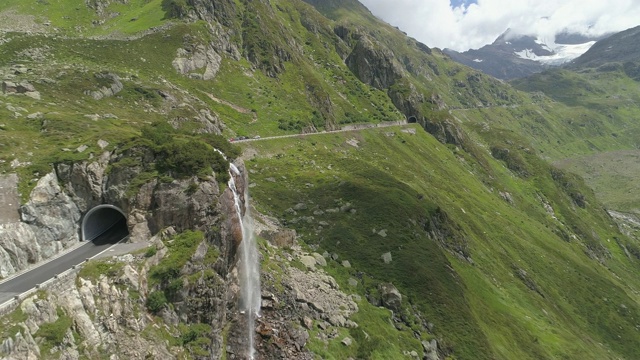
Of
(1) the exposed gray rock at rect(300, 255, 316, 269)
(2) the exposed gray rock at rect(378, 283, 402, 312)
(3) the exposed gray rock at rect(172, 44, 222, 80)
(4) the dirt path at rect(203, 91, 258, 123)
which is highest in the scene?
(3) the exposed gray rock at rect(172, 44, 222, 80)

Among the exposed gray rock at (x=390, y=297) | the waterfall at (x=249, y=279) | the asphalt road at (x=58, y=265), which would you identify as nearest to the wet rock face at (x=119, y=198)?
the asphalt road at (x=58, y=265)

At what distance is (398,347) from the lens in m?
51.5

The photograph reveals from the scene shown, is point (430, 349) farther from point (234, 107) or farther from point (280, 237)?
point (234, 107)

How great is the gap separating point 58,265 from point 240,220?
1896cm

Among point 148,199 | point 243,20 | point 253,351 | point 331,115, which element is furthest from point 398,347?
point 243,20

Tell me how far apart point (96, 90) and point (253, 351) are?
65.9 m

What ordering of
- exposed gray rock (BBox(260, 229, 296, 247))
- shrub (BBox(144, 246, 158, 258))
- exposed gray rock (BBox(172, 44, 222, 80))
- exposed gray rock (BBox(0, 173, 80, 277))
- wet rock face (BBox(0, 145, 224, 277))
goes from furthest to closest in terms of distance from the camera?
1. exposed gray rock (BBox(172, 44, 222, 80))
2. exposed gray rock (BBox(260, 229, 296, 247))
3. wet rock face (BBox(0, 145, 224, 277))
4. shrub (BBox(144, 246, 158, 258))
5. exposed gray rock (BBox(0, 173, 80, 277))

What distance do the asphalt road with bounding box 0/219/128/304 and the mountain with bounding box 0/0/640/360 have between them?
164 centimetres

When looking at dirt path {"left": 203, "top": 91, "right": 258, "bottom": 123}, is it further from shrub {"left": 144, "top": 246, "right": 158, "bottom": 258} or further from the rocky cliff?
shrub {"left": 144, "top": 246, "right": 158, "bottom": 258}

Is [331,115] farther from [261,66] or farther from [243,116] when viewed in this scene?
[243,116]

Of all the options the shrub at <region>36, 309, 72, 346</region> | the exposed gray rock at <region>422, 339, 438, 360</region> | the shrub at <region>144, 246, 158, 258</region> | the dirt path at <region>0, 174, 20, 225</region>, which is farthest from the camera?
the exposed gray rock at <region>422, 339, 438, 360</region>

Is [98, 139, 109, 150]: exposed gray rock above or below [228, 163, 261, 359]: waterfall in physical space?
above

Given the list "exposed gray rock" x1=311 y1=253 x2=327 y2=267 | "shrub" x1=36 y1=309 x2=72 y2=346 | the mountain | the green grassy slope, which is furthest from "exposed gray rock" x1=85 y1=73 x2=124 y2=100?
"shrub" x1=36 y1=309 x2=72 y2=346

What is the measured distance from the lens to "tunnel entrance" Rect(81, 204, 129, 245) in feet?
132
